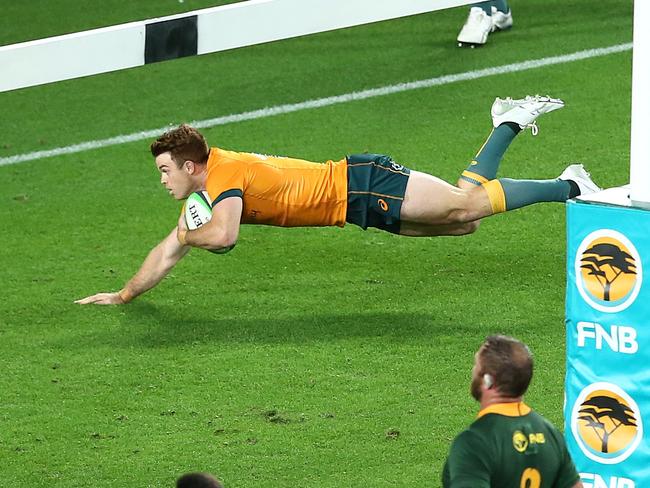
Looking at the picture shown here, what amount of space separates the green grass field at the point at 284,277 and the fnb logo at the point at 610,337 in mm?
1128

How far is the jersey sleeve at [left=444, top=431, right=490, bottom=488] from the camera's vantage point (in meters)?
4.34

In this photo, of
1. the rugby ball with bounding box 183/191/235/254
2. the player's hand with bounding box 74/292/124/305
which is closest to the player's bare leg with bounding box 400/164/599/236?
the rugby ball with bounding box 183/191/235/254

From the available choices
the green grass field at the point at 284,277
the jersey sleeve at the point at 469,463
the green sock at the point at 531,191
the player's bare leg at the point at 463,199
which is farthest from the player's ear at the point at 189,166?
the jersey sleeve at the point at 469,463

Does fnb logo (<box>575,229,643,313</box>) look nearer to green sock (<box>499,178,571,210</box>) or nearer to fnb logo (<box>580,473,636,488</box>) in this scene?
fnb logo (<box>580,473,636,488</box>)

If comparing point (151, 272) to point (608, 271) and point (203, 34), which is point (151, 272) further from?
point (608, 271)

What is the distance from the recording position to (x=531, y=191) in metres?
8.01

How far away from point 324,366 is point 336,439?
859 millimetres

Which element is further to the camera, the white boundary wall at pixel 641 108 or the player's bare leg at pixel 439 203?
the player's bare leg at pixel 439 203

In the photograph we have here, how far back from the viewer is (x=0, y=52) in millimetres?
6355

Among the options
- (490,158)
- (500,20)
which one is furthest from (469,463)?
(500,20)

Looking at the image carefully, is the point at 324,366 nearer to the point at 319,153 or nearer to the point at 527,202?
the point at 527,202

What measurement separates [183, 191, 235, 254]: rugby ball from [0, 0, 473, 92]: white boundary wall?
923mm

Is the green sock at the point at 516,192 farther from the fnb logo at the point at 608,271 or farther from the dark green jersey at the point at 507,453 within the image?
the dark green jersey at the point at 507,453

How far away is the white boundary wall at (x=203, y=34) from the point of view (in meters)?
6.48
